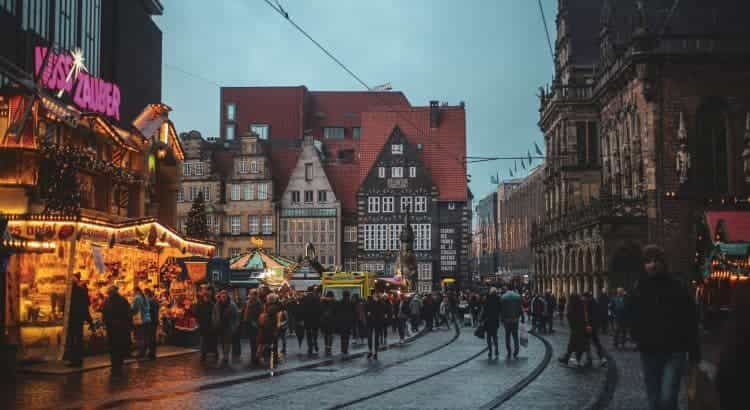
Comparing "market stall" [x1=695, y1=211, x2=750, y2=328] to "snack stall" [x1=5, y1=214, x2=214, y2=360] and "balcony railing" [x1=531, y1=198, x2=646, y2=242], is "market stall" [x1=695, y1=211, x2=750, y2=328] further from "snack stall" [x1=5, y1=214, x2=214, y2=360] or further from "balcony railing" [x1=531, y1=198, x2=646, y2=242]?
"snack stall" [x1=5, y1=214, x2=214, y2=360]

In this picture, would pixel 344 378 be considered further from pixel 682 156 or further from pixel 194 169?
pixel 194 169

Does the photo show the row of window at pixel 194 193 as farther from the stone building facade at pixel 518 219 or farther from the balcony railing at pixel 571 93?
the stone building facade at pixel 518 219

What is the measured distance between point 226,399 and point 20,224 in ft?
27.8

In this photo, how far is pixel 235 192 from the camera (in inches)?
2891

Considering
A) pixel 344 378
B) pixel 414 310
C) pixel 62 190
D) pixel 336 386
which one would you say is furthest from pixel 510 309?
pixel 414 310

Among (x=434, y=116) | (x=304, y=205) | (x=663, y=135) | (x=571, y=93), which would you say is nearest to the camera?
(x=663, y=135)

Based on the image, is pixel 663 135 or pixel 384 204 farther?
pixel 384 204

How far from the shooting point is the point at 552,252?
201 ft

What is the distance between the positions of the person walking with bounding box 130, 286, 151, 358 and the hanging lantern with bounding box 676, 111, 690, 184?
94.7 feet

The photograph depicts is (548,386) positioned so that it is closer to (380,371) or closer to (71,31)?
(380,371)

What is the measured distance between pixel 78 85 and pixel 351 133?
5976cm

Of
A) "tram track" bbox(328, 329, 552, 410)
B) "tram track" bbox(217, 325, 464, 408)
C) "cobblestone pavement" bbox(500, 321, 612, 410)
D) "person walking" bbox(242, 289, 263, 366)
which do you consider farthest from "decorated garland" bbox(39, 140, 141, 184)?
"cobblestone pavement" bbox(500, 321, 612, 410)

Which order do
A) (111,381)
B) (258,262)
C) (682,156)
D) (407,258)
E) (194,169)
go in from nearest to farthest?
(111,381)
(258,262)
(682,156)
(407,258)
(194,169)

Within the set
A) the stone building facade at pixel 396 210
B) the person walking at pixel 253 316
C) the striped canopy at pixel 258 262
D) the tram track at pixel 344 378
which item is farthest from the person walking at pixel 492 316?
the stone building facade at pixel 396 210
